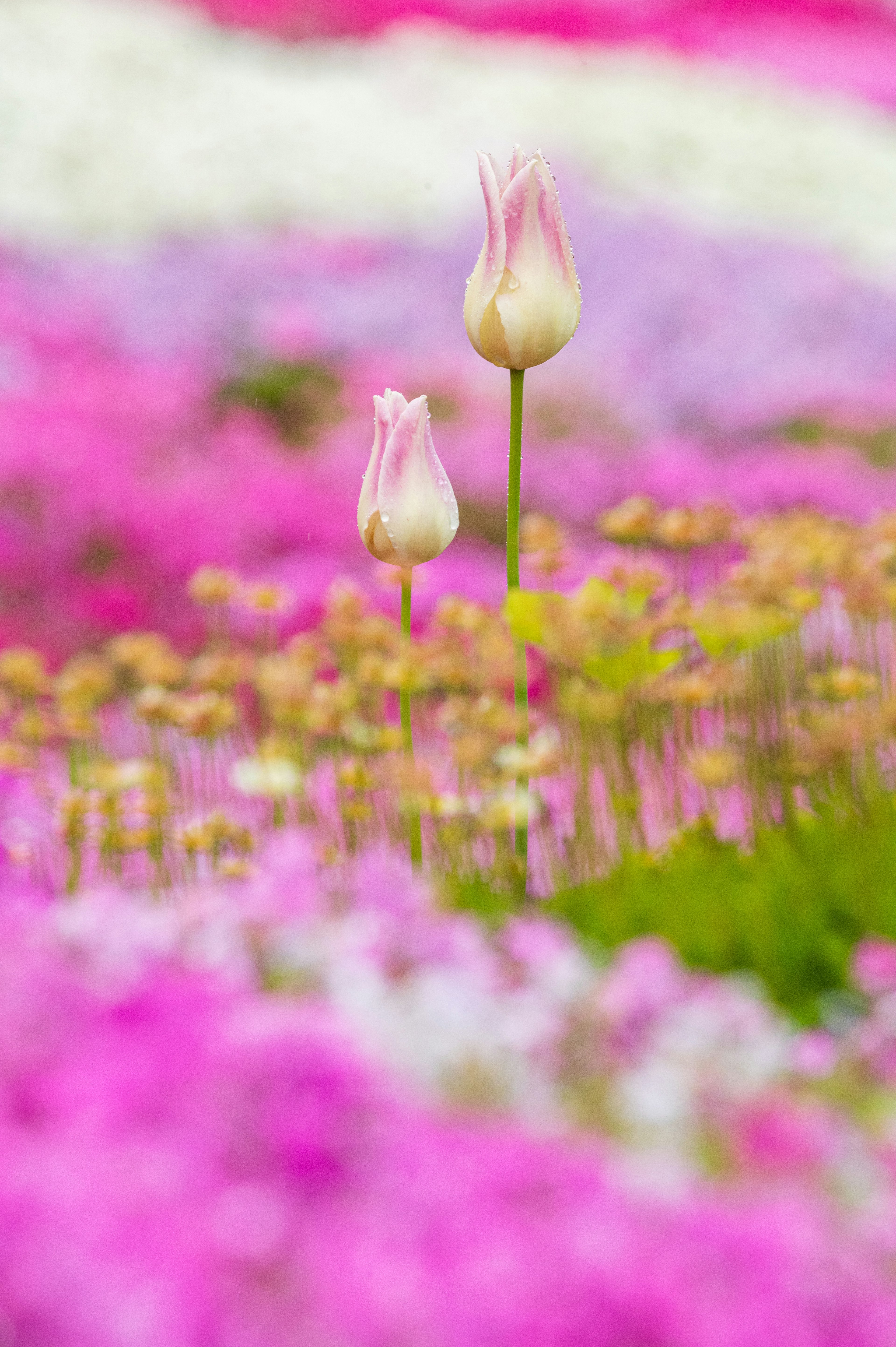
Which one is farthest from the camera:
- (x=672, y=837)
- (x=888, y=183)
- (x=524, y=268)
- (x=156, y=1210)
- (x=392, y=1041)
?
(x=888, y=183)

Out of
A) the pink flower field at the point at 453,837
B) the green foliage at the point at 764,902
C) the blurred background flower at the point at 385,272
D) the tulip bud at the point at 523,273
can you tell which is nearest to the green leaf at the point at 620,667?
the pink flower field at the point at 453,837

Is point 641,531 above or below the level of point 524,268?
below

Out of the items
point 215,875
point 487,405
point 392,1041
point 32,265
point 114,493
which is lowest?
point 215,875

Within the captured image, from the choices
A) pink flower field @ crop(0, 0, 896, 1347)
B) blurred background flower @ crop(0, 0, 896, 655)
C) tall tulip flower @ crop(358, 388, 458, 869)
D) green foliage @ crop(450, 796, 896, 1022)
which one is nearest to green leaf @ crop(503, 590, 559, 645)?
pink flower field @ crop(0, 0, 896, 1347)

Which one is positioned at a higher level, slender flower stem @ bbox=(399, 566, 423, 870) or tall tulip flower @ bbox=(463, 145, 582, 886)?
tall tulip flower @ bbox=(463, 145, 582, 886)

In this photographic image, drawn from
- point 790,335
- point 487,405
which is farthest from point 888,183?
point 487,405

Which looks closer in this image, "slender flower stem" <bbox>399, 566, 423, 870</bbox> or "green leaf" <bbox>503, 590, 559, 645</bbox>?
"green leaf" <bbox>503, 590, 559, 645</bbox>

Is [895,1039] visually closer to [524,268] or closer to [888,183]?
[524,268]

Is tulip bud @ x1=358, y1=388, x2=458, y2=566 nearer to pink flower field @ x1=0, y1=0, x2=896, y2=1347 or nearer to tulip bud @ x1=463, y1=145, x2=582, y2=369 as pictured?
pink flower field @ x1=0, y1=0, x2=896, y2=1347
